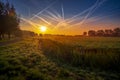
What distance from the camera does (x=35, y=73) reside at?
7.72 meters

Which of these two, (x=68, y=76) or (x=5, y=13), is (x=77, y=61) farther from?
(x=5, y=13)

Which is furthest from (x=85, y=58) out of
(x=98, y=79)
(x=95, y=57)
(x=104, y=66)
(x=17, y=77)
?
(x=17, y=77)

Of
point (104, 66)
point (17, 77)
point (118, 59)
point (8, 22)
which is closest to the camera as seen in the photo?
point (17, 77)

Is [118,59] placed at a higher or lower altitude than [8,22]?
lower

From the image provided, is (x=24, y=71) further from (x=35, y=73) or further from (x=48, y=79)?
(x=48, y=79)

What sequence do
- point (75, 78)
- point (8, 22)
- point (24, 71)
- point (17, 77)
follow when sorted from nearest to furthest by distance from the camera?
point (17, 77), point (75, 78), point (24, 71), point (8, 22)

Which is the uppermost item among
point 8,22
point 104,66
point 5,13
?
point 5,13

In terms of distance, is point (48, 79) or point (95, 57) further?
point (95, 57)

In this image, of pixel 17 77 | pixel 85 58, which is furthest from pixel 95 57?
pixel 17 77

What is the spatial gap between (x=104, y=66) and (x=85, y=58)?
2.21 m

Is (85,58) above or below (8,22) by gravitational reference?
below

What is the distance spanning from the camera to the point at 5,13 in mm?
41219

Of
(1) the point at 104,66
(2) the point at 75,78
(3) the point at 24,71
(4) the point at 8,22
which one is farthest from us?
(4) the point at 8,22

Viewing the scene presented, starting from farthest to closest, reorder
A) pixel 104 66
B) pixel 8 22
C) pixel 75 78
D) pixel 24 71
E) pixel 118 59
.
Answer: pixel 8 22, pixel 118 59, pixel 104 66, pixel 24 71, pixel 75 78
